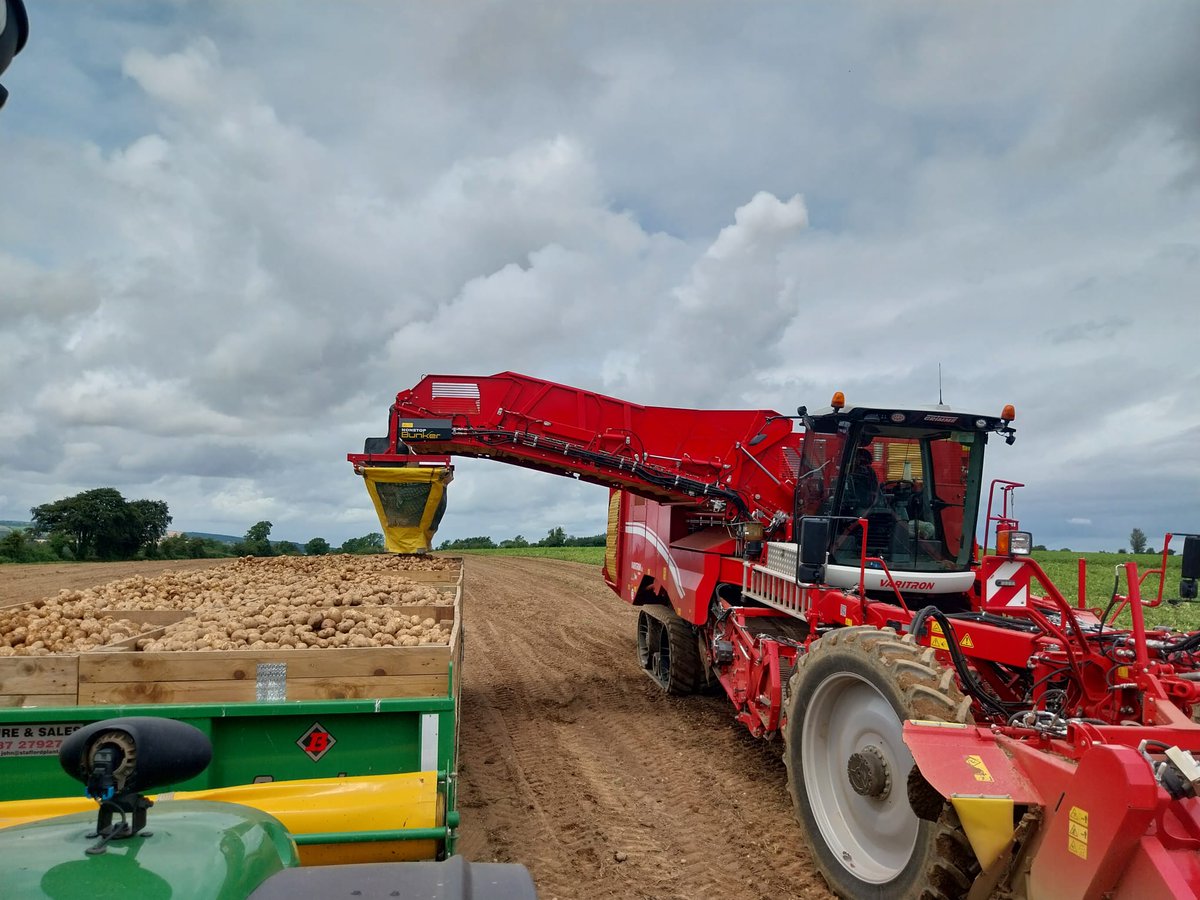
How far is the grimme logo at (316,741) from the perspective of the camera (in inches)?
141

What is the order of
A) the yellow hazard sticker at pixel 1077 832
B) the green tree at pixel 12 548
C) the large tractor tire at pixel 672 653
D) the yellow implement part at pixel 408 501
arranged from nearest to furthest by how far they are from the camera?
the yellow hazard sticker at pixel 1077 832 < the large tractor tire at pixel 672 653 < the yellow implement part at pixel 408 501 < the green tree at pixel 12 548

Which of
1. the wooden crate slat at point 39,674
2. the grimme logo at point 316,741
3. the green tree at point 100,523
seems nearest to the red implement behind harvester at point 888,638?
the grimme logo at point 316,741

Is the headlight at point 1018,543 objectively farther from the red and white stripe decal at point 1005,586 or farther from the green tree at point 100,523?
the green tree at point 100,523

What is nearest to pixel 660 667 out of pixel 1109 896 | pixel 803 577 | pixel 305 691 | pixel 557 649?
pixel 557 649

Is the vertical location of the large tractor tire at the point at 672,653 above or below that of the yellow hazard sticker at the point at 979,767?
below

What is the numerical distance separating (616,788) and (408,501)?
463 cm

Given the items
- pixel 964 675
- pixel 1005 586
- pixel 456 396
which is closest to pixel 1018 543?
pixel 1005 586

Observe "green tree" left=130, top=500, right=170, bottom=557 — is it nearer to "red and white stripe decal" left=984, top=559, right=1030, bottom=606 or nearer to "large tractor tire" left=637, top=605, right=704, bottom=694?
"large tractor tire" left=637, top=605, right=704, bottom=694

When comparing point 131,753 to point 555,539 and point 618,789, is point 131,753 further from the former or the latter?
point 555,539

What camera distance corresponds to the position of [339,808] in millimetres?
3238

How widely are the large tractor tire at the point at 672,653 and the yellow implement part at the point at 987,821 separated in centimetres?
576

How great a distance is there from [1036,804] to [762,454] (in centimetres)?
541

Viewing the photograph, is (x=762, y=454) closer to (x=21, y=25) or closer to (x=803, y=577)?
(x=803, y=577)

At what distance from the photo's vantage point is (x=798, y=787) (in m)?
4.82
